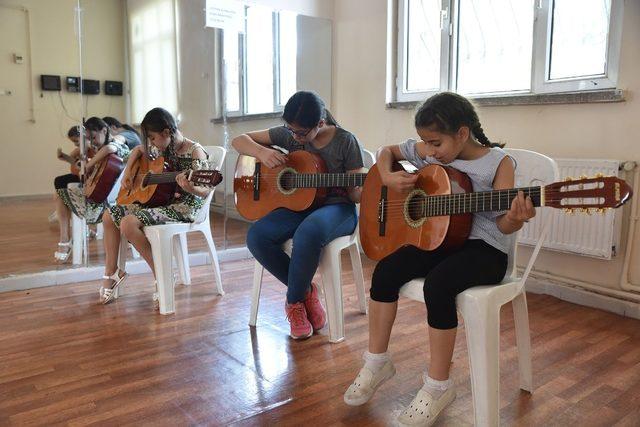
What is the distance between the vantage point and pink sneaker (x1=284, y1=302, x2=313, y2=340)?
2.11 metres

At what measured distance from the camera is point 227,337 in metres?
2.17

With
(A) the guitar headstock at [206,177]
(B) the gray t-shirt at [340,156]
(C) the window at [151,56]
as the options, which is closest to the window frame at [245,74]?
(C) the window at [151,56]

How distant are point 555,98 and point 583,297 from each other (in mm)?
974

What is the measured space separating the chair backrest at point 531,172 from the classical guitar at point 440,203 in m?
0.21

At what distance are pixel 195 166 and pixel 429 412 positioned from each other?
1.59 meters

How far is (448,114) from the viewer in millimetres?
1504

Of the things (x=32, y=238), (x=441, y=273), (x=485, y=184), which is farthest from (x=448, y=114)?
(x=32, y=238)

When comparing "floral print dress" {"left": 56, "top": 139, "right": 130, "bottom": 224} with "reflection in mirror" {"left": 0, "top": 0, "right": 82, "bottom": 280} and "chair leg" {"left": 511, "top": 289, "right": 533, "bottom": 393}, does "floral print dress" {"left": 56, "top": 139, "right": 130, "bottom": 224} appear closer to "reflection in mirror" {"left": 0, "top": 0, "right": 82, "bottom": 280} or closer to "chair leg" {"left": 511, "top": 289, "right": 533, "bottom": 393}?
"reflection in mirror" {"left": 0, "top": 0, "right": 82, "bottom": 280}

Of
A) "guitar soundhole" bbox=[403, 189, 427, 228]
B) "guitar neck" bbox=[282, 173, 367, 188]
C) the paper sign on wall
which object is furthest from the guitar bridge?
the paper sign on wall

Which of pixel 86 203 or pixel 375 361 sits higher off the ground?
pixel 86 203

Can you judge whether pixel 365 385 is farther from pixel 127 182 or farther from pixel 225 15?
pixel 225 15

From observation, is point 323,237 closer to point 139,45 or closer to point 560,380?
point 560,380

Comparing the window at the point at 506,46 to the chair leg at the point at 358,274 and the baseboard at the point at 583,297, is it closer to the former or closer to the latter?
the baseboard at the point at 583,297

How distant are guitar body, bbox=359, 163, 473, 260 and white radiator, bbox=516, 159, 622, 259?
Answer: 95 centimetres
